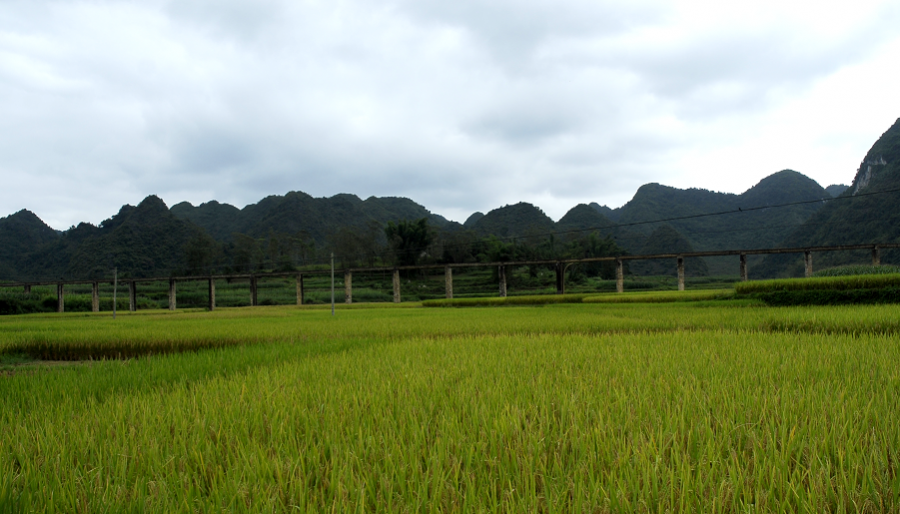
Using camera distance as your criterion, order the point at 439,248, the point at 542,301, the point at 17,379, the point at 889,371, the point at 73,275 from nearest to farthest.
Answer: the point at 889,371
the point at 17,379
the point at 542,301
the point at 439,248
the point at 73,275

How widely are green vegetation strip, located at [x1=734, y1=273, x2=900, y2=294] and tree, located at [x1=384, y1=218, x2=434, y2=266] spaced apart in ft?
180

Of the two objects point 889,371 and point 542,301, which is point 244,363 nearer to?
point 889,371

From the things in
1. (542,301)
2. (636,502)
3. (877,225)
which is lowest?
(542,301)

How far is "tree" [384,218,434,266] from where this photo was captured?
66.7 metres

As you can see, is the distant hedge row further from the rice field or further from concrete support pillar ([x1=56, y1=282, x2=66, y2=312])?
concrete support pillar ([x1=56, y1=282, x2=66, y2=312])

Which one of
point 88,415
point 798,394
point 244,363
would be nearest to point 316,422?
point 88,415

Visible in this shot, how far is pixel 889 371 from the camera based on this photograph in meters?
2.97

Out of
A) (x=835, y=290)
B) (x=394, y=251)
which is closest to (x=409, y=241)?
(x=394, y=251)

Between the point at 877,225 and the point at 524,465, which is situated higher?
the point at 877,225

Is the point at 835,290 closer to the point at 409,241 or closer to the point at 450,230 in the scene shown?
the point at 409,241

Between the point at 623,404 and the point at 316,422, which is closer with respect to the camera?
the point at 316,422

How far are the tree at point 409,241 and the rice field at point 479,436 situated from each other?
62712 millimetres

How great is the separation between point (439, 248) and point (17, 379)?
67502mm

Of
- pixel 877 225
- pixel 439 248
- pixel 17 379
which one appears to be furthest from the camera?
pixel 439 248
